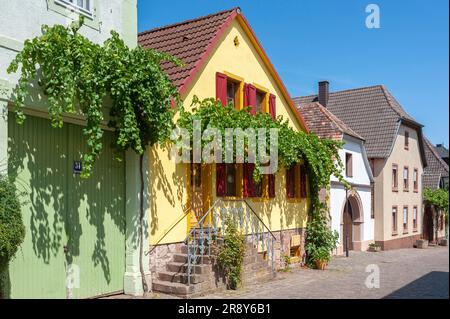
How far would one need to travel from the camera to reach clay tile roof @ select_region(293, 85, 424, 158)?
27672mm

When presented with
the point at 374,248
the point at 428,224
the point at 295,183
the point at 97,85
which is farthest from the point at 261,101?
the point at 428,224

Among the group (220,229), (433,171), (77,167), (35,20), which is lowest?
(220,229)

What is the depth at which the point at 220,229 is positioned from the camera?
12.0 meters

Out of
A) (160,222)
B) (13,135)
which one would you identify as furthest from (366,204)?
(13,135)

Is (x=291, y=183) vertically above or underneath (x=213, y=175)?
underneath

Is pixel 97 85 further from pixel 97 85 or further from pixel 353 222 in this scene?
pixel 353 222

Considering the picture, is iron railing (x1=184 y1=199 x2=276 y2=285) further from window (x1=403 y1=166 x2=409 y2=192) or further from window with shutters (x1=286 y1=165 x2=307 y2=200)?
window (x1=403 y1=166 x2=409 y2=192)

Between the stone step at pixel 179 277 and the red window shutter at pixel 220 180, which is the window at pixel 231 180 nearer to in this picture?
the red window shutter at pixel 220 180

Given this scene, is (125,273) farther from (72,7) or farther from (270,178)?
(270,178)

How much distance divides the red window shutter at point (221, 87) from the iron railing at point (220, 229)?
2532mm

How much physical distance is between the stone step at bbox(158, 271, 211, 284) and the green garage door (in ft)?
2.98

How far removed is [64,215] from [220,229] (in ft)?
13.5

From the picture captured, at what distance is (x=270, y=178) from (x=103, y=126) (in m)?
6.68
